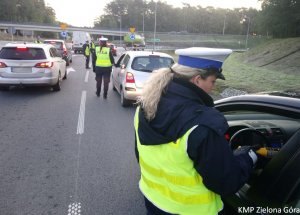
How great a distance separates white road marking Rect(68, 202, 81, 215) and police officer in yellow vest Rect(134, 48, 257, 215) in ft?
6.22

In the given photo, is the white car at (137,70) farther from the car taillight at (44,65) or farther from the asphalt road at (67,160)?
the car taillight at (44,65)

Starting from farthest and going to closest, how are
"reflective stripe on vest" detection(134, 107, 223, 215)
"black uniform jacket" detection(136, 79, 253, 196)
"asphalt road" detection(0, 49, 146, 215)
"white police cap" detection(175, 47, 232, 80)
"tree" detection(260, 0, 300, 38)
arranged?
"tree" detection(260, 0, 300, 38) → "asphalt road" detection(0, 49, 146, 215) → "white police cap" detection(175, 47, 232, 80) → "reflective stripe on vest" detection(134, 107, 223, 215) → "black uniform jacket" detection(136, 79, 253, 196)

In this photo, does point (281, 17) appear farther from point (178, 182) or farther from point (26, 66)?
point (178, 182)

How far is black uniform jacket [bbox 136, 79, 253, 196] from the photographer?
160cm

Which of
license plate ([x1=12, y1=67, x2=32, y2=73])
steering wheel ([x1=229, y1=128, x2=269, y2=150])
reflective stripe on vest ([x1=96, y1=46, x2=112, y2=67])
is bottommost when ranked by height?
license plate ([x1=12, y1=67, x2=32, y2=73])

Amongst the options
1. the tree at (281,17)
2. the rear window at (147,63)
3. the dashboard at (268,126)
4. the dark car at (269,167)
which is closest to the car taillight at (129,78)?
the rear window at (147,63)

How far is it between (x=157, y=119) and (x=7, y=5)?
143 metres

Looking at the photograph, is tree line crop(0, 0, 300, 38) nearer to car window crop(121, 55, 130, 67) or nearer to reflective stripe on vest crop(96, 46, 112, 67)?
reflective stripe on vest crop(96, 46, 112, 67)

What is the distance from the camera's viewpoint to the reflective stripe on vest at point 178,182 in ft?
5.65

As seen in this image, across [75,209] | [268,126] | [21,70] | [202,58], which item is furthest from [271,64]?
[202,58]

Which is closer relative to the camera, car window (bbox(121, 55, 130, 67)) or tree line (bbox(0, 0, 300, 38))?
car window (bbox(121, 55, 130, 67))

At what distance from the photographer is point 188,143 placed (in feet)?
5.36

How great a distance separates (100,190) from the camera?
13.4 ft

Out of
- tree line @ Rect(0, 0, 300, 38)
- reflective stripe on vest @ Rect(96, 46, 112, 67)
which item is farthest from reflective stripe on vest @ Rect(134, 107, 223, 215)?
tree line @ Rect(0, 0, 300, 38)
